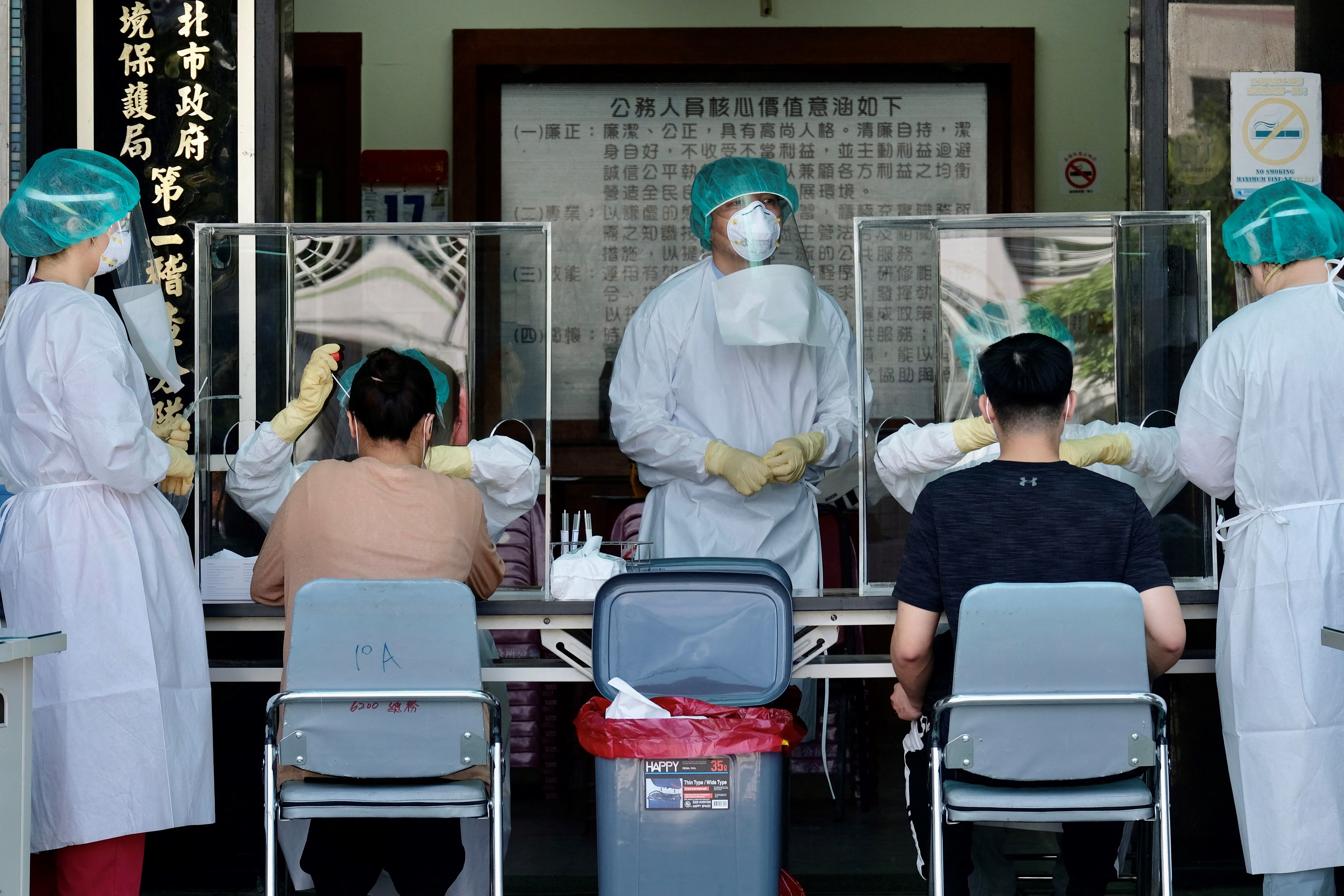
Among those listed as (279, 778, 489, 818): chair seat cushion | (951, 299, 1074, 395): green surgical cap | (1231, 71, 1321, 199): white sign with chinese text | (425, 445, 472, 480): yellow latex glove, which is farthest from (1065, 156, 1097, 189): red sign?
(279, 778, 489, 818): chair seat cushion

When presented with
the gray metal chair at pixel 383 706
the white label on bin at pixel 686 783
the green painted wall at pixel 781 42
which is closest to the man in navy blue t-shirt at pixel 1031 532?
the white label on bin at pixel 686 783

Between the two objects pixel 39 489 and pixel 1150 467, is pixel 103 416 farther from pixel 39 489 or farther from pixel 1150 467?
pixel 1150 467

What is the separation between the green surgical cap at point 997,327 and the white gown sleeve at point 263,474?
4.88 feet

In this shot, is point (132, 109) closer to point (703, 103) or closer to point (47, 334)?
point (47, 334)

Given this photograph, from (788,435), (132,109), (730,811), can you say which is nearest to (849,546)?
(788,435)

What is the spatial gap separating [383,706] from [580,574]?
0.66 meters

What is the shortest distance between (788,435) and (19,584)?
1.71 metres

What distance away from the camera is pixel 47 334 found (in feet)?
8.68

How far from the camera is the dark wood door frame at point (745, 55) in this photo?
516 centimetres

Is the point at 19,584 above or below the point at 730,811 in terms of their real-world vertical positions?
above

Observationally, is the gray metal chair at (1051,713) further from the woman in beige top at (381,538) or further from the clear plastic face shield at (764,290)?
the clear plastic face shield at (764,290)

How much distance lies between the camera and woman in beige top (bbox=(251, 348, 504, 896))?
8.44 ft

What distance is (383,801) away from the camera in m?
2.38

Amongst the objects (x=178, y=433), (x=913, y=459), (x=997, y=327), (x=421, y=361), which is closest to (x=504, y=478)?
(x=421, y=361)
